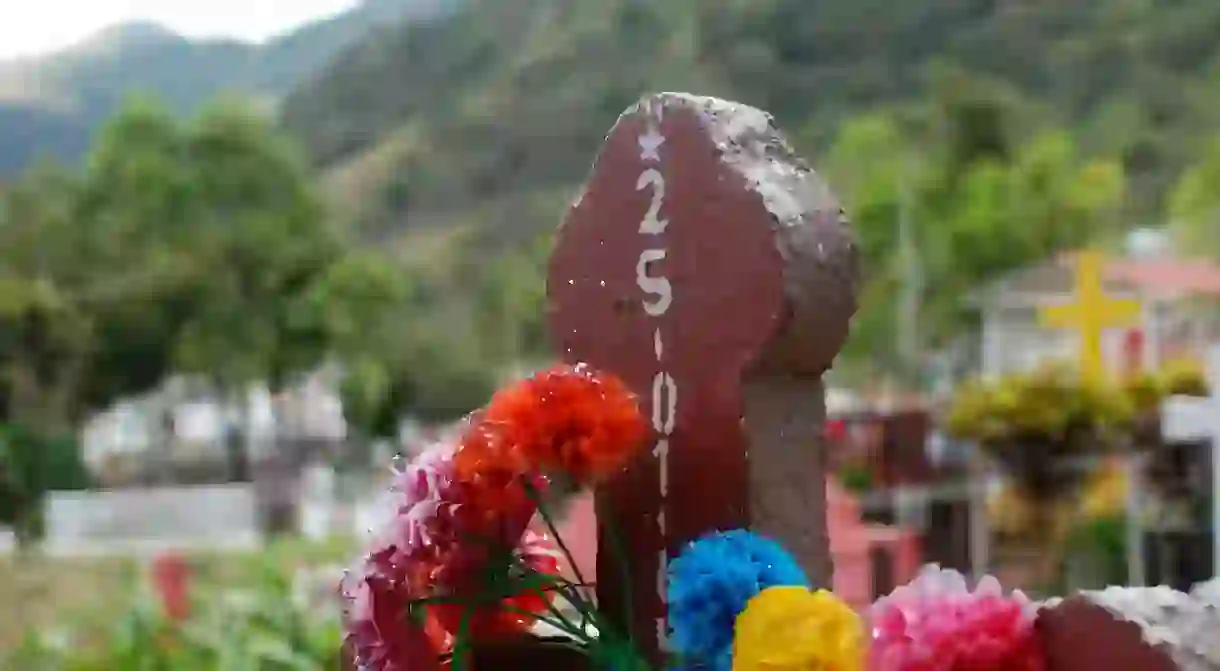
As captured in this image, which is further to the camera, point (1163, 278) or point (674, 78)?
point (674, 78)

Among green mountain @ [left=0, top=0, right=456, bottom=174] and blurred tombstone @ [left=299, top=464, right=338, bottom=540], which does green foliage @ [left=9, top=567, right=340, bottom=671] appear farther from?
green mountain @ [left=0, top=0, right=456, bottom=174]

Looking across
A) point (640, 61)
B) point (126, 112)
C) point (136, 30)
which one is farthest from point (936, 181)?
point (136, 30)

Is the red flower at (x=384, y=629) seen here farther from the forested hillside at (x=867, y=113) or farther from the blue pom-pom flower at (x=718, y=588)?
the forested hillside at (x=867, y=113)

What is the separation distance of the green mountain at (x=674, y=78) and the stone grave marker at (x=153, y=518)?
1177 centimetres

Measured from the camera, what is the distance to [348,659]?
778 millimetres

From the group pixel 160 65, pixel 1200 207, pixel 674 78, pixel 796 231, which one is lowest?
pixel 796 231

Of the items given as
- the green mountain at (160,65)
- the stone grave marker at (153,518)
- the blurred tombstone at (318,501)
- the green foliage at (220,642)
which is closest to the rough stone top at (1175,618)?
the green foliage at (220,642)

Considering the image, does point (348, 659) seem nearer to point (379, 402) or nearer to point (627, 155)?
point (627, 155)

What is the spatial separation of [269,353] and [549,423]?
32.3 ft

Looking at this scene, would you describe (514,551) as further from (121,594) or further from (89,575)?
(89,575)

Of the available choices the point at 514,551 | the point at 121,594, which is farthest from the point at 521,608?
the point at 121,594

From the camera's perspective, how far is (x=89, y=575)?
4582 millimetres

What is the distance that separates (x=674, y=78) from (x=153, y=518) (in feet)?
51.2

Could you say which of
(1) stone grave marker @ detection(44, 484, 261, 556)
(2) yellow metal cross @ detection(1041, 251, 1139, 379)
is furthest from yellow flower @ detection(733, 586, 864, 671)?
(1) stone grave marker @ detection(44, 484, 261, 556)
